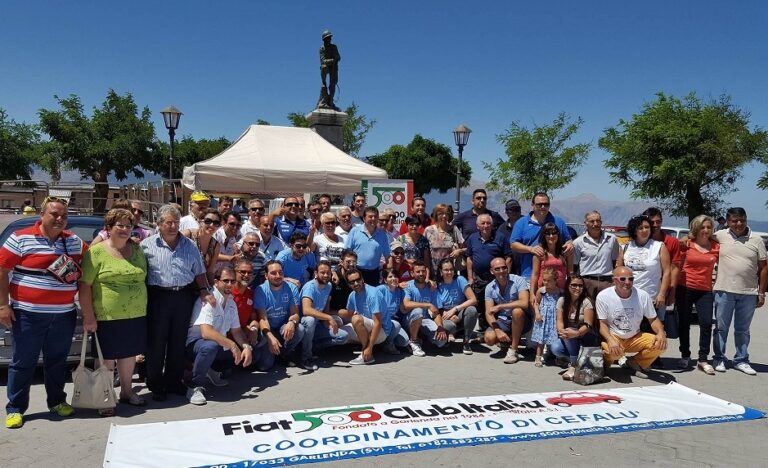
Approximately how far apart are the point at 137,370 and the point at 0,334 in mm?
1248

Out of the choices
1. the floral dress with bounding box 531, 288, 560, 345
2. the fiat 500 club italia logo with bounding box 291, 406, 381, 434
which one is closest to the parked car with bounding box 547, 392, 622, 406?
the floral dress with bounding box 531, 288, 560, 345

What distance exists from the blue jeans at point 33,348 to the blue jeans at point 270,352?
1906 mm

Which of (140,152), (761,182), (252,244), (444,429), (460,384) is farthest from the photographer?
(140,152)

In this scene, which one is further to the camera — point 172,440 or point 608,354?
point 608,354

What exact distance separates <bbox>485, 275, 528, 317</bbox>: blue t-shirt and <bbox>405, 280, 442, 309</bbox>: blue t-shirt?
0.65 meters

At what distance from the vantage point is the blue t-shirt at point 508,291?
654 cm

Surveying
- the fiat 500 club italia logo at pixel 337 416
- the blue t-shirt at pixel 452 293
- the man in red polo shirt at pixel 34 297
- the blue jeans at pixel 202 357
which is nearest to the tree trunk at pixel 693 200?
the blue t-shirt at pixel 452 293

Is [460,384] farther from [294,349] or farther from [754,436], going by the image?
[754,436]

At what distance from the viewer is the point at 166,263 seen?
459cm

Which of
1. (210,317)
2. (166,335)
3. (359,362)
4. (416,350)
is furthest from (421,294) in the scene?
(166,335)

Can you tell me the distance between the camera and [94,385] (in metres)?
4.29

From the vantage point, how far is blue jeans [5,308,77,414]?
13.1 ft

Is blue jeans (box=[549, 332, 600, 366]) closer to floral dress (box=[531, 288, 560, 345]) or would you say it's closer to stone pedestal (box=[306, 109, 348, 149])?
floral dress (box=[531, 288, 560, 345])

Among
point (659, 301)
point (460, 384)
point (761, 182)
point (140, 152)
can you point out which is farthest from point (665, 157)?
point (140, 152)
